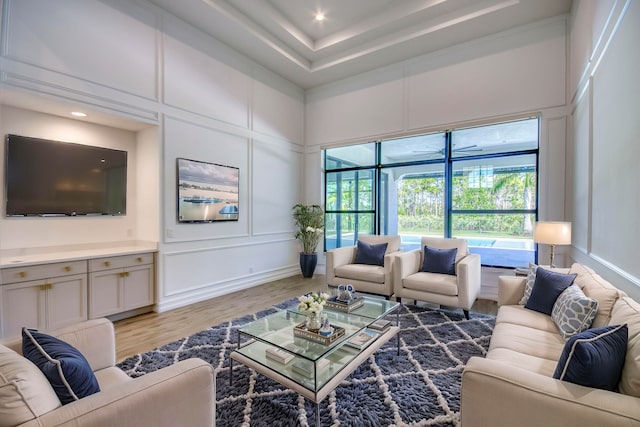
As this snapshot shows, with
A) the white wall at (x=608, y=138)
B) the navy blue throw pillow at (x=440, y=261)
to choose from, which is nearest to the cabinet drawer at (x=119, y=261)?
the navy blue throw pillow at (x=440, y=261)

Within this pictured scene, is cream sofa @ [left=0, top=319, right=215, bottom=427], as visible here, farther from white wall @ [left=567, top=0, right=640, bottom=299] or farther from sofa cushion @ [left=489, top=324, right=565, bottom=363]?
white wall @ [left=567, top=0, right=640, bottom=299]

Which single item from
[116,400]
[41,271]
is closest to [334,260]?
[41,271]

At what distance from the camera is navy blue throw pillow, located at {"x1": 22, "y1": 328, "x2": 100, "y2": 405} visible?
1.08 meters

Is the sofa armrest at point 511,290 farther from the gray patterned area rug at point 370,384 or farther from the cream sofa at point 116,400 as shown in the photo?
the cream sofa at point 116,400

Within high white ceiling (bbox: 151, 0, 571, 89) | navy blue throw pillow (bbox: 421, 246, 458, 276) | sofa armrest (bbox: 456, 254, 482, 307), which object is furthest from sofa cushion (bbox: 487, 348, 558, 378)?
high white ceiling (bbox: 151, 0, 571, 89)

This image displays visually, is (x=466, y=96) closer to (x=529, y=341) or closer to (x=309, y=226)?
(x=309, y=226)

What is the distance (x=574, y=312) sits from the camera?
1.90 metres

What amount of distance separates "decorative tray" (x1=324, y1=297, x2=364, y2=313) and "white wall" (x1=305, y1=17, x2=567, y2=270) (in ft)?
9.59

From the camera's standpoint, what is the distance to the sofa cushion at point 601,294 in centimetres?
174

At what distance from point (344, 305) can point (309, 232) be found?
9.55 feet

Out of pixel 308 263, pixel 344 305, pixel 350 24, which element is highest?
pixel 350 24

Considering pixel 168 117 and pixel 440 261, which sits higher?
pixel 168 117

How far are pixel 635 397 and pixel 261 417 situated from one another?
5.88ft

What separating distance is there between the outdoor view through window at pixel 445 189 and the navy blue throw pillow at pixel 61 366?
4.63m
